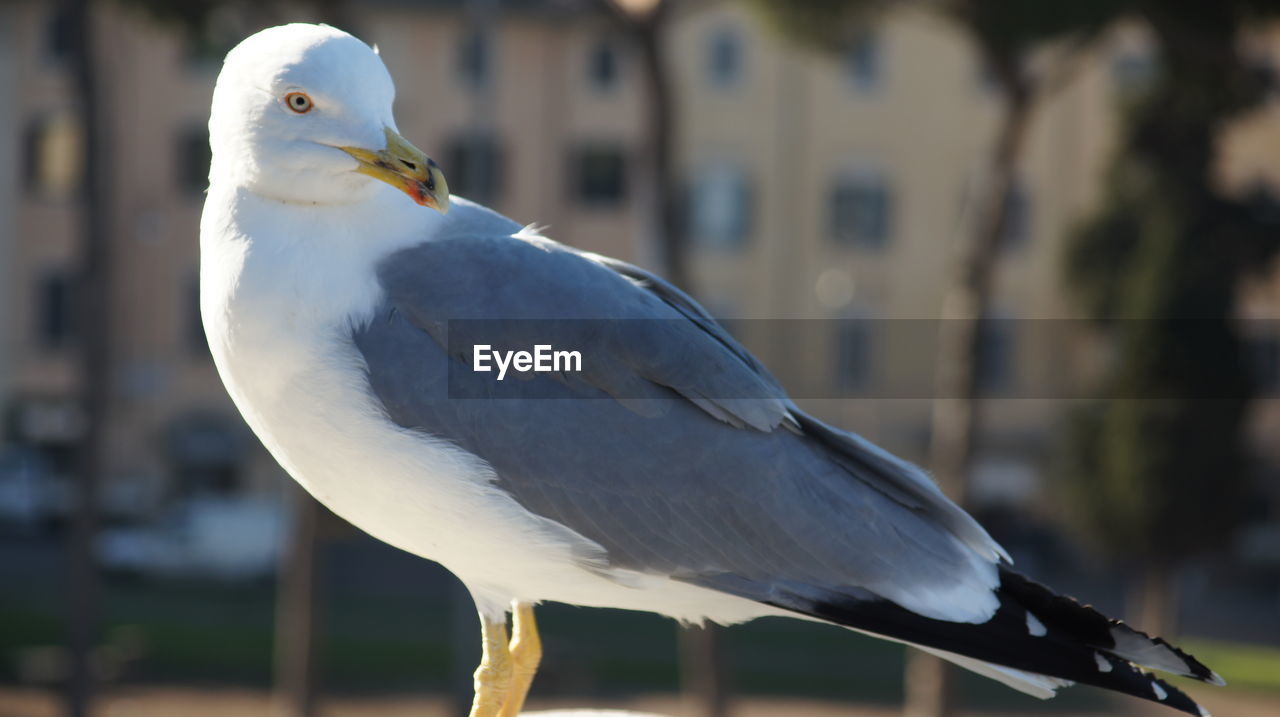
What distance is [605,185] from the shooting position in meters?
29.3

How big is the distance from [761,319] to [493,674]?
27.6 meters

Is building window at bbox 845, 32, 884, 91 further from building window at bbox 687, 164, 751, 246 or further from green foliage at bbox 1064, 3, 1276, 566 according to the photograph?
green foliage at bbox 1064, 3, 1276, 566

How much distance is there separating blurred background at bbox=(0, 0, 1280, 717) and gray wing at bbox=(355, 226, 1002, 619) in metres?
8.72

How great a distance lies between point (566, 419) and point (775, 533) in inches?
18.0

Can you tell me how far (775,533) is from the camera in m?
2.83

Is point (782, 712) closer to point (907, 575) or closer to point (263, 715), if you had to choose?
point (263, 715)

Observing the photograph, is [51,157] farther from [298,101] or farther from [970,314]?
[298,101]

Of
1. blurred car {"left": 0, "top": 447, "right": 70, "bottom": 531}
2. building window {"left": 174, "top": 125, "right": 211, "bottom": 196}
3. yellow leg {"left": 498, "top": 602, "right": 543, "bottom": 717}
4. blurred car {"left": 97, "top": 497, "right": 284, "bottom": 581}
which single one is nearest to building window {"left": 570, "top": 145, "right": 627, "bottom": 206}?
building window {"left": 174, "top": 125, "right": 211, "bottom": 196}

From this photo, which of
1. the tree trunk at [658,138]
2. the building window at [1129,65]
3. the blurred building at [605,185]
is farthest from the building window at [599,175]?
the tree trunk at [658,138]

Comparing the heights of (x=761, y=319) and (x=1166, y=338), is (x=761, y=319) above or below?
below

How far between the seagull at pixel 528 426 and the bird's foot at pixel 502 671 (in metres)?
0.01

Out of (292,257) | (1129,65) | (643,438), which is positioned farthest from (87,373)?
(1129,65)

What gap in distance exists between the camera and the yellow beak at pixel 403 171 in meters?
2.60

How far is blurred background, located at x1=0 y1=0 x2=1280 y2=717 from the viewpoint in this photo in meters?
16.0
